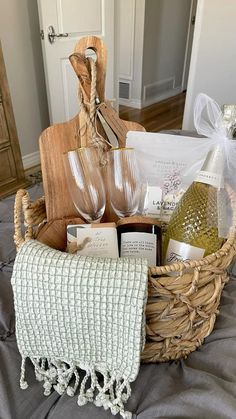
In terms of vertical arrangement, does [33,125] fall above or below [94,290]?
below

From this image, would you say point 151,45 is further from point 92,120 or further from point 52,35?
point 92,120

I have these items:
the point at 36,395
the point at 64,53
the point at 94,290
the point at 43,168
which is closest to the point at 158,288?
the point at 94,290

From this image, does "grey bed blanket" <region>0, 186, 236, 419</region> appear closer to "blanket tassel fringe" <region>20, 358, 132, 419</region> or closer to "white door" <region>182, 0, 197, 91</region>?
"blanket tassel fringe" <region>20, 358, 132, 419</region>

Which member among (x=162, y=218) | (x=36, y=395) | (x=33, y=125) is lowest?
(x=33, y=125)

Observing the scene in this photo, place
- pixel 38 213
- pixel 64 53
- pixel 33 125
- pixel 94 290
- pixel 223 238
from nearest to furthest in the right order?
pixel 94 290
pixel 223 238
pixel 38 213
pixel 64 53
pixel 33 125

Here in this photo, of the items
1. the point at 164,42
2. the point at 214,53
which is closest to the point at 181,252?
the point at 214,53

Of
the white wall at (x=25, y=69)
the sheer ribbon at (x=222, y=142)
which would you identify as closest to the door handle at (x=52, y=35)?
the white wall at (x=25, y=69)

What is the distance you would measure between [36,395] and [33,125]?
2295 millimetres

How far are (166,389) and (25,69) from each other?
7.51ft

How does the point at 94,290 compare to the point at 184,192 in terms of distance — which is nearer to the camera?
the point at 94,290

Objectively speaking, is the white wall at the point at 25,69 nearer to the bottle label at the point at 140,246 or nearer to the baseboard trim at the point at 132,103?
the baseboard trim at the point at 132,103

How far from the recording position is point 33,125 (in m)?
2.49

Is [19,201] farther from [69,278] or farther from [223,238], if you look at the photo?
[223,238]

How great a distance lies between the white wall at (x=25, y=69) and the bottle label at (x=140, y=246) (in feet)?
6.63
